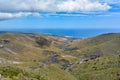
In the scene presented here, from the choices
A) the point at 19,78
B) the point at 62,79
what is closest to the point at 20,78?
the point at 19,78

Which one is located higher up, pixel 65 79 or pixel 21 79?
pixel 21 79

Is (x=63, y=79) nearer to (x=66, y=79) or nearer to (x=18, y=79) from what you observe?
(x=66, y=79)

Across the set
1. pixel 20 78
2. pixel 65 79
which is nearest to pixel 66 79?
pixel 65 79

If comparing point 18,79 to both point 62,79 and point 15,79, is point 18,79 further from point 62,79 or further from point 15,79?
point 62,79

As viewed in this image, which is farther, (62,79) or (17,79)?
(62,79)

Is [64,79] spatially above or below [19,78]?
below

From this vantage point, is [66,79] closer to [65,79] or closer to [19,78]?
[65,79]

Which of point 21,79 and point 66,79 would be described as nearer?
point 21,79
